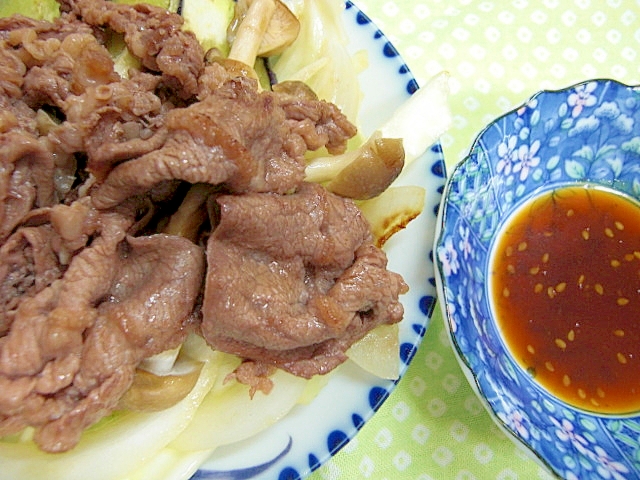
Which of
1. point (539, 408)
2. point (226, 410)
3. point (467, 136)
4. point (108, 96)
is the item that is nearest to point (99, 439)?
point (226, 410)

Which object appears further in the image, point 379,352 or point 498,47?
point 498,47

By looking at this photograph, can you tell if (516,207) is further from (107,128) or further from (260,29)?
(107,128)

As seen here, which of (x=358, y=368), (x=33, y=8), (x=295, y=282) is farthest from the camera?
(x=33, y=8)

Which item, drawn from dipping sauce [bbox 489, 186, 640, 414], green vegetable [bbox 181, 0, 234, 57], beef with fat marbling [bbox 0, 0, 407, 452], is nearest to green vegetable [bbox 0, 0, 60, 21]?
beef with fat marbling [bbox 0, 0, 407, 452]

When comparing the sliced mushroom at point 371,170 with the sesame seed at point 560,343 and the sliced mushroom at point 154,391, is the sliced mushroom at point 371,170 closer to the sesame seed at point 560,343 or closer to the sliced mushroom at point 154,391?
the sliced mushroom at point 154,391

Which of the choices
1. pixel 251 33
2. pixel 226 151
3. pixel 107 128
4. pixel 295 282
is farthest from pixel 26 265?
pixel 251 33

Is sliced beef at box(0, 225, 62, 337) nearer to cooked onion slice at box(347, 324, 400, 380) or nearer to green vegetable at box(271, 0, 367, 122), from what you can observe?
cooked onion slice at box(347, 324, 400, 380)
